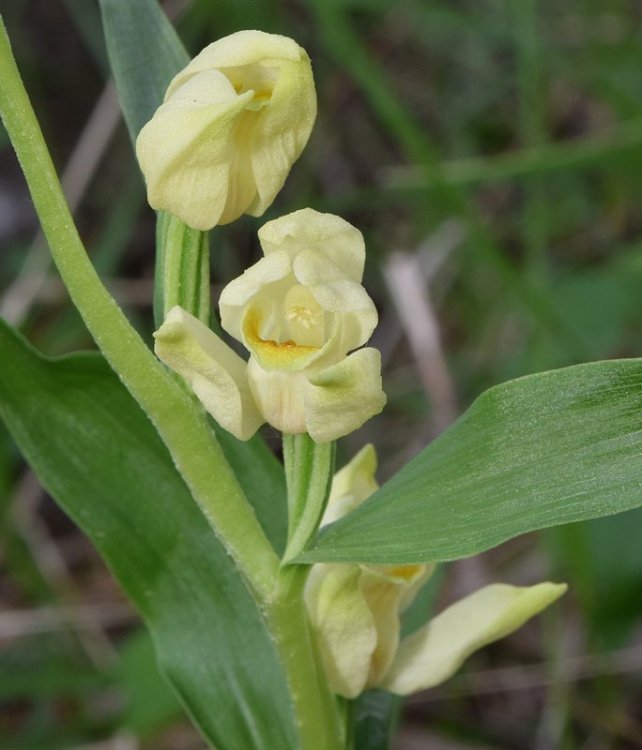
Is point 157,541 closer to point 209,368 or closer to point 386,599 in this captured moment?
point 386,599

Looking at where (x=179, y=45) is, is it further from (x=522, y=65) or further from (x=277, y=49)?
(x=522, y=65)

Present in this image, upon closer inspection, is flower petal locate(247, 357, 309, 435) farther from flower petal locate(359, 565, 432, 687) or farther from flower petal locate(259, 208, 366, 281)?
flower petal locate(359, 565, 432, 687)

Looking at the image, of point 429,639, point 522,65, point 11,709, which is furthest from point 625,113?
point 11,709

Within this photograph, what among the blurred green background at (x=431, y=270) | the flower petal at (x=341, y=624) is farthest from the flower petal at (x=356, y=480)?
the blurred green background at (x=431, y=270)

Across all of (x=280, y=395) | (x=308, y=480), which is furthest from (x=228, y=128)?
(x=308, y=480)

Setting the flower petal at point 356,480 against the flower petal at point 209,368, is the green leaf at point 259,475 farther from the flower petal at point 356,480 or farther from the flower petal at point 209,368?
the flower petal at point 209,368

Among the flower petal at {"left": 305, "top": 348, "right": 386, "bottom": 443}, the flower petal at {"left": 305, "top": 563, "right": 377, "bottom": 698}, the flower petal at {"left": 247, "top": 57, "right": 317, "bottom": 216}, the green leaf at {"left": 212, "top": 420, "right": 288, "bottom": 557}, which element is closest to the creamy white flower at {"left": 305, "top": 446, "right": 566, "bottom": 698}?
the flower petal at {"left": 305, "top": 563, "right": 377, "bottom": 698}
